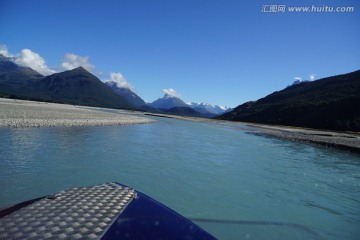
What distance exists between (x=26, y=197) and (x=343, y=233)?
12.1m

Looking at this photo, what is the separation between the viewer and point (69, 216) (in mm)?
6246

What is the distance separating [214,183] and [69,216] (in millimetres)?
10347

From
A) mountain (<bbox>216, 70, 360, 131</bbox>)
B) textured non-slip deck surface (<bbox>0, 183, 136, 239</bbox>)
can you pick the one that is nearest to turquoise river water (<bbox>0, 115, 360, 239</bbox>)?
textured non-slip deck surface (<bbox>0, 183, 136, 239</bbox>)

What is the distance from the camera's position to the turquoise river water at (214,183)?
1054 cm

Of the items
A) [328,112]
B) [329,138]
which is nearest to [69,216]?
[329,138]

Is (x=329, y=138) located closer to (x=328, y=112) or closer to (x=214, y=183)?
(x=214, y=183)

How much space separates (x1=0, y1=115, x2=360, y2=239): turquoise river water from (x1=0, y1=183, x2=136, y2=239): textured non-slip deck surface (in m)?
3.60

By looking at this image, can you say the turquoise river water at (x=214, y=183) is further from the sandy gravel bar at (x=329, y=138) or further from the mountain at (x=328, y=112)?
the mountain at (x=328, y=112)

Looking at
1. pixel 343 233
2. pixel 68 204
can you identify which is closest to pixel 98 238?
pixel 68 204

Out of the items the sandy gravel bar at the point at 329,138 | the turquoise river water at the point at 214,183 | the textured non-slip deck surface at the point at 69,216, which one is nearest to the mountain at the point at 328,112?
the sandy gravel bar at the point at 329,138

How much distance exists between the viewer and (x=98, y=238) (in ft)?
17.6

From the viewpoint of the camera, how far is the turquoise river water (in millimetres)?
10539

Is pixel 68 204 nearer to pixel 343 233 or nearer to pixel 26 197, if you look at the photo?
pixel 26 197

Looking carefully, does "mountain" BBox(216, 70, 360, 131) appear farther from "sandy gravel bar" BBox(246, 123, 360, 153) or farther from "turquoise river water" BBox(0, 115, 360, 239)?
"turquoise river water" BBox(0, 115, 360, 239)
